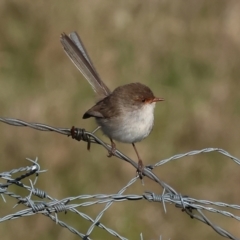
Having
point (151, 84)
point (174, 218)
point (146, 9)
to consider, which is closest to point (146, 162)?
point (174, 218)

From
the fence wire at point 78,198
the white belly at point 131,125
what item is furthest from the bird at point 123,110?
the fence wire at point 78,198

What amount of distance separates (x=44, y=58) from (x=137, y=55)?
1304mm

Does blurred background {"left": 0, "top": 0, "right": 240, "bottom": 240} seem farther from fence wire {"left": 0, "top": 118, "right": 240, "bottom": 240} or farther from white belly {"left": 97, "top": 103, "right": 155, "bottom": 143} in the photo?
fence wire {"left": 0, "top": 118, "right": 240, "bottom": 240}

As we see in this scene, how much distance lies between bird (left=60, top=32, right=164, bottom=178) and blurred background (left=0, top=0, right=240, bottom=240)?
4.76 feet

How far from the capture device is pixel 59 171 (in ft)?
21.9

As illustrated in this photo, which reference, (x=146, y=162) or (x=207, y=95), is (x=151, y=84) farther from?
(x=146, y=162)

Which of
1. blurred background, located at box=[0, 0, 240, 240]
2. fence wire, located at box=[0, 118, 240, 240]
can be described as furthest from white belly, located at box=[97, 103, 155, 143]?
blurred background, located at box=[0, 0, 240, 240]

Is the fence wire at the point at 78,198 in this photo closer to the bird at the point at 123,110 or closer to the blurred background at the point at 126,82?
the bird at the point at 123,110

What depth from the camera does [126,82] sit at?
8.10 m

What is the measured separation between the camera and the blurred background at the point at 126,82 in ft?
21.1

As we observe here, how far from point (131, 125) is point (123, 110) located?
0.19 meters

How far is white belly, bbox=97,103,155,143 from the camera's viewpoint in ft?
16.0

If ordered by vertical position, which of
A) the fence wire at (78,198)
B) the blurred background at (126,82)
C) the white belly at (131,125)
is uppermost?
the blurred background at (126,82)

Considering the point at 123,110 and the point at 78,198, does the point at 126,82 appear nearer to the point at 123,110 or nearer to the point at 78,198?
the point at 123,110
